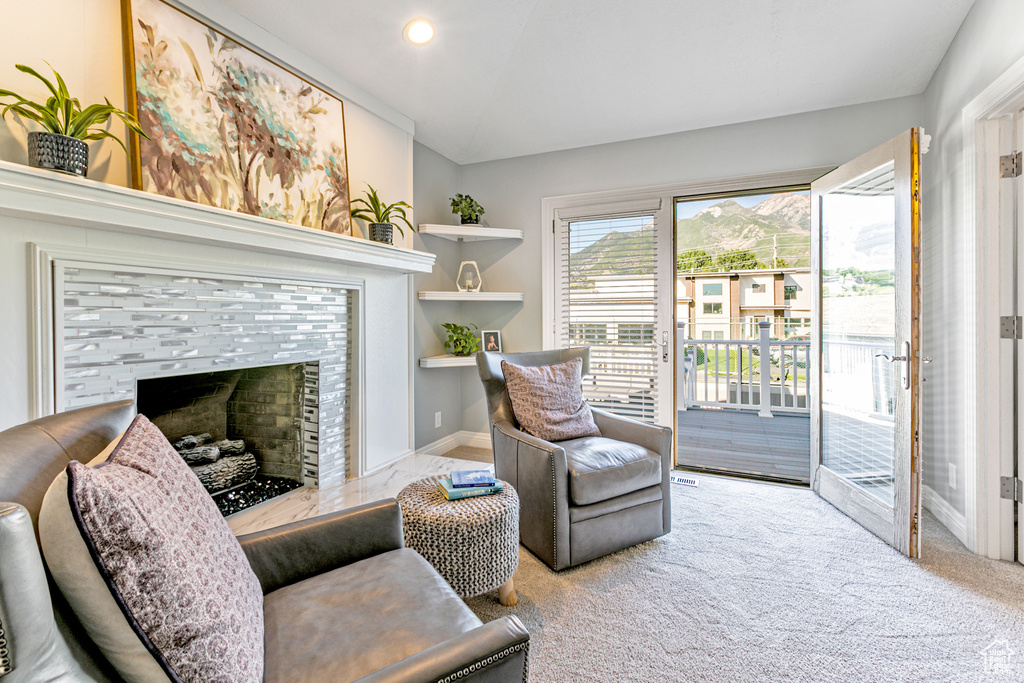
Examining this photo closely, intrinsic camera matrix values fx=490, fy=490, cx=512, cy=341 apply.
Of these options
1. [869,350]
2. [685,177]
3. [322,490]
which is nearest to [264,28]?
[322,490]

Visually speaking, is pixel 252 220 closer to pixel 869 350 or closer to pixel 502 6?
pixel 502 6

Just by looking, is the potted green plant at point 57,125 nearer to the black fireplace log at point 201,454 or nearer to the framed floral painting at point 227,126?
the framed floral painting at point 227,126

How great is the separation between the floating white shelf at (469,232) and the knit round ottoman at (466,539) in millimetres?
2277

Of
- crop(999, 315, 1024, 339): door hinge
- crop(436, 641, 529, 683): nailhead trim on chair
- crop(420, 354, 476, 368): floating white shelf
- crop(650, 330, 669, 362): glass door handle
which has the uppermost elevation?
crop(999, 315, 1024, 339): door hinge

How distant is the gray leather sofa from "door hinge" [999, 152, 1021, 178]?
2800mm

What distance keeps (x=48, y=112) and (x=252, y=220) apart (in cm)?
70

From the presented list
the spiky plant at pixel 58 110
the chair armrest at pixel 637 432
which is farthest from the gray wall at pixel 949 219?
the spiky plant at pixel 58 110

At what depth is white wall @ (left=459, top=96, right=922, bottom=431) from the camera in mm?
3086

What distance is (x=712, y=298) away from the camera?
785 centimetres

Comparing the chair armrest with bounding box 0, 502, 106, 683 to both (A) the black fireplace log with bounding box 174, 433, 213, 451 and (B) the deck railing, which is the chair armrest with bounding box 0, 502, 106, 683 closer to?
(A) the black fireplace log with bounding box 174, 433, 213, 451

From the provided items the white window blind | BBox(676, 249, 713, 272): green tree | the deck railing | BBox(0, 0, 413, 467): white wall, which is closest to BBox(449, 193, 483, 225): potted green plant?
the white window blind

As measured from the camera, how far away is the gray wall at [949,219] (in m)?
2.21

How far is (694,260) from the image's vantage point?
730 centimetres

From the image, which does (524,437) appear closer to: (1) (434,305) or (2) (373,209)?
(2) (373,209)
